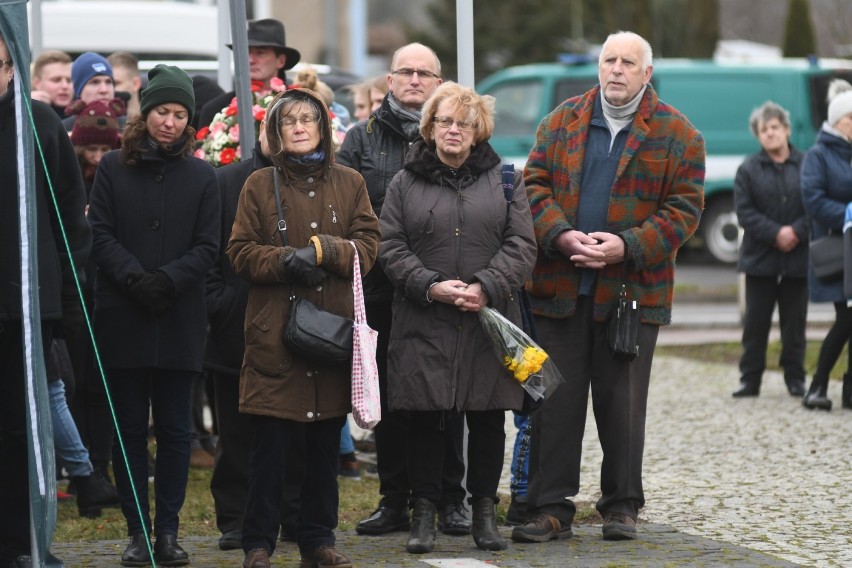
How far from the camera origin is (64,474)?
838 centimetres

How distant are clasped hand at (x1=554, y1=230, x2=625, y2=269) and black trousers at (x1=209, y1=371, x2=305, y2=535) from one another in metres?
1.46

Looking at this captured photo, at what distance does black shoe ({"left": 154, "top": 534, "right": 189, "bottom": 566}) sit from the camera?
6.46 metres

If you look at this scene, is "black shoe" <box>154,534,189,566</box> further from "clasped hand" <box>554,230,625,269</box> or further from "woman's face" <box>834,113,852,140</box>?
"woman's face" <box>834,113,852,140</box>

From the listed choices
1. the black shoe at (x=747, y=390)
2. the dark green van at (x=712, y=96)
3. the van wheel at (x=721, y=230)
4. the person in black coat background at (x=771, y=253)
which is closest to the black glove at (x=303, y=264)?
the person in black coat background at (x=771, y=253)

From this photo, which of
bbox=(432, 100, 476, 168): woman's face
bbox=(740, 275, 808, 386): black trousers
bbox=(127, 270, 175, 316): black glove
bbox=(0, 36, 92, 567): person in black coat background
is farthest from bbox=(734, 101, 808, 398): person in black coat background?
bbox=(0, 36, 92, 567): person in black coat background

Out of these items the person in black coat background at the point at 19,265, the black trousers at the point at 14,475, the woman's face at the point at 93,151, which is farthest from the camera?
the woman's face at the point at 93,151

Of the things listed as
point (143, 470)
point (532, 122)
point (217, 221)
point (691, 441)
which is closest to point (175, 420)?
point (143, 470)

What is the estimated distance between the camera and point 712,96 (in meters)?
22.0

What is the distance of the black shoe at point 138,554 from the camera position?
6445mm

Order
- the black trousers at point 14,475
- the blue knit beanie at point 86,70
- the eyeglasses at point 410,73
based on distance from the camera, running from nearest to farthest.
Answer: the black trousers at point 14,475 → the eyeglasses at point 410,73 → the blue knit beanie at point 86,70

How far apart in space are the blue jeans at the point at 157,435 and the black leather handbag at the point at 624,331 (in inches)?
68.2

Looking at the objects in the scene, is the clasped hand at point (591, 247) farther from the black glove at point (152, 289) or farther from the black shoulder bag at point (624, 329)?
the black glove at point (152, 289)

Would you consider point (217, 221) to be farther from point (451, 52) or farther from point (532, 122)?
point (451, 52)

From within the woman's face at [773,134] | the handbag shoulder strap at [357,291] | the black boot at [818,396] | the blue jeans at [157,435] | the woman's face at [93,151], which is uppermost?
the woman's face at [93,151]
